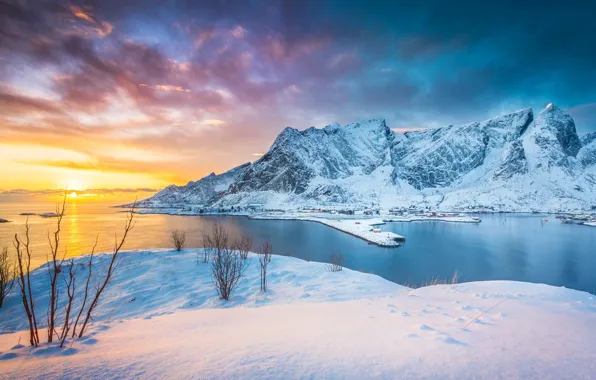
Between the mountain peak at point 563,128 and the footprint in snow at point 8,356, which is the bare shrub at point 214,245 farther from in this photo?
Answer: the mountain peak at point 563,128

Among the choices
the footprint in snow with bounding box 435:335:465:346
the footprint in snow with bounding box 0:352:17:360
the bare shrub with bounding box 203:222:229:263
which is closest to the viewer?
the footprint in snow with bounding box 0:352:17:360

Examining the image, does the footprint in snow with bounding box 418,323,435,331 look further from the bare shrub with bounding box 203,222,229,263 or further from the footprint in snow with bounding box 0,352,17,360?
the bare shrub with bounding box 203,222,229,263

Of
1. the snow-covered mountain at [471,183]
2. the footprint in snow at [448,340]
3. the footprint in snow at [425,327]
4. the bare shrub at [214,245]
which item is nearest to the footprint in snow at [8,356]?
the footprint in snow at [448,340]

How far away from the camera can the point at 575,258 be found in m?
31.8

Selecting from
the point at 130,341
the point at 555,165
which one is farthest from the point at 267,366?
the point at 555,165

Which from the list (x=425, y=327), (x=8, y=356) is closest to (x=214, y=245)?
(x=8, y=356)

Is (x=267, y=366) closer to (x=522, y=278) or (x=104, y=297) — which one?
(x=104, y=297)

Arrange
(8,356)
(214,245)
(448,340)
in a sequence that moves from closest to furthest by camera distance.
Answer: (8,356), (448,340), (214,245)

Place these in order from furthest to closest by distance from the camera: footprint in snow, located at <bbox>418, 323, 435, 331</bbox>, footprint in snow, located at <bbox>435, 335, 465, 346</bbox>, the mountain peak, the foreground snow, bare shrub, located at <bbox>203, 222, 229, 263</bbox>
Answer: the mountain peak, bare shrub, located at <bbox>203, 222, 229, 263</bbox>, footprint in snow, located at <bbox>418, 323, 435, 331</bbox>, footprint in snow, located at <bbox>435, 335, 465, 346</bbox>, the foreground snow

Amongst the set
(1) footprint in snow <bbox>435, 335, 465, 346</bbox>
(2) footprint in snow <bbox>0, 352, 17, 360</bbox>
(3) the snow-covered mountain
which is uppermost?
(3) the snow-covered mountain

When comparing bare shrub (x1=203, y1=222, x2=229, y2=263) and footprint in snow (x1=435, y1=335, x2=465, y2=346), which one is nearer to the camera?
footprint in snow (x1=435, y1=335, x2=465, y2=346)

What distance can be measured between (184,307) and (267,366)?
34.8 feet

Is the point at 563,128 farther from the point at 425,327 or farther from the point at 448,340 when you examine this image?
the point at 448,340

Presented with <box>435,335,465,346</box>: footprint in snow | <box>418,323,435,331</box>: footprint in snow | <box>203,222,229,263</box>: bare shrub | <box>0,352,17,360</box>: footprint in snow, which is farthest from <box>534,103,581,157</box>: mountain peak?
<box>0,352,17,360</box>: footprint in snow
